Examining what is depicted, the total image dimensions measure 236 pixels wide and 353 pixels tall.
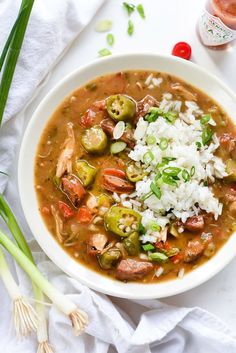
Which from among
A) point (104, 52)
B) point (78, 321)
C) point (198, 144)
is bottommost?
point (78, 321)

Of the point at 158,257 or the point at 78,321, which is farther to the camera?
the point at 158,257

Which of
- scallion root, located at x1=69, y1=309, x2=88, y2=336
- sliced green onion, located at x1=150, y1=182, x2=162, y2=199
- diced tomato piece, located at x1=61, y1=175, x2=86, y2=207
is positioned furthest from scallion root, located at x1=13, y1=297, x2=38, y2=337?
sliced green onion, located at x1=150, y1=182, x2=162, y2=199

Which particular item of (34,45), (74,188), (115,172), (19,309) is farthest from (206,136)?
(19,309)

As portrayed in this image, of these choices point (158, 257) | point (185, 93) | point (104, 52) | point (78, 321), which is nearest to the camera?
point (78, 321)

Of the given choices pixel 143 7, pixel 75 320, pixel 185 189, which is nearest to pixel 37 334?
pixel 75 320

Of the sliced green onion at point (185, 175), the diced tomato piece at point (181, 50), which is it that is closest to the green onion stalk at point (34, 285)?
the sliced green onion at point (185, 175)

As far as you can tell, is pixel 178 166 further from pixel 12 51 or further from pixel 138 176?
pixel 12 51
